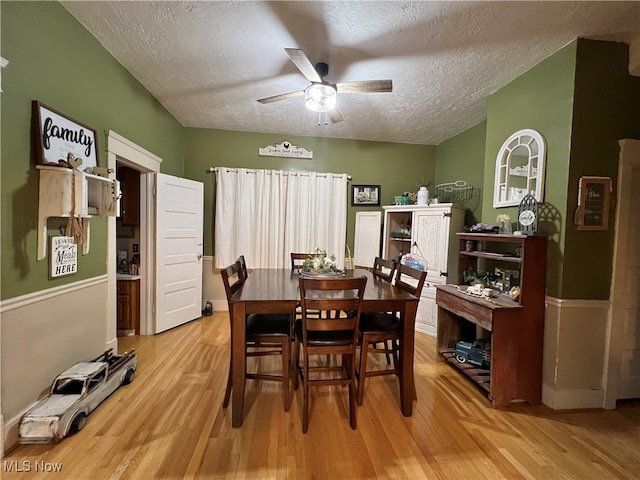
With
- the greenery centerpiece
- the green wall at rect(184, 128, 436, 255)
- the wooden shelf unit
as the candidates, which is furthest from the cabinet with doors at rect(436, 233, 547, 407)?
the wooden shelf unit

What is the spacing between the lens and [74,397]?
1.76m

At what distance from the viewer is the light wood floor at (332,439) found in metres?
1.49

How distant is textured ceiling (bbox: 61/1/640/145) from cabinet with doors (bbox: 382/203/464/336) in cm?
123

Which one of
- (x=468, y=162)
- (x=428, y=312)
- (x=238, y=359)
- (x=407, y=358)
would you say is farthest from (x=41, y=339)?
(x=468, y=162)

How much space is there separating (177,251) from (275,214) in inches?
56.5

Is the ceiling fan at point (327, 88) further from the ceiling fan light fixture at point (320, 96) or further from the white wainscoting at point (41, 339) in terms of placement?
the white wainscoting at point (41, 339)

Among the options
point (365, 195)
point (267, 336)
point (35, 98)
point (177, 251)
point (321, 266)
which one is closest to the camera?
point (35, 98)

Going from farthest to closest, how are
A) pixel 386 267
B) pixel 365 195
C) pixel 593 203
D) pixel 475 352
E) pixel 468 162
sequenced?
pixel 365 195, pixel 468 162, pixel 386 267, pixel 475 352, pixel 593 203

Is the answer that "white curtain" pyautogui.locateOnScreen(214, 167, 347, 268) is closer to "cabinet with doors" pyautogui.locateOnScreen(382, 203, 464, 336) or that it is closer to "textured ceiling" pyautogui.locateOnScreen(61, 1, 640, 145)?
"cabinet with doors" pyautogui.locateOnScreen(382, 203, 464, 336)

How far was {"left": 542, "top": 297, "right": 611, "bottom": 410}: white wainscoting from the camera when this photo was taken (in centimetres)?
205

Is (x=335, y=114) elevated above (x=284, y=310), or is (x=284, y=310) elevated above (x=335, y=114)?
(x=335, y=114)

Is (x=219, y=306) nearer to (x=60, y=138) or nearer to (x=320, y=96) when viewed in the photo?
(x=60, y=138)

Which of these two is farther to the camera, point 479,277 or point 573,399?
point 479,277

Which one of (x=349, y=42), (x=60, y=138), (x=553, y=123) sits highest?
(x=349, y=42)
